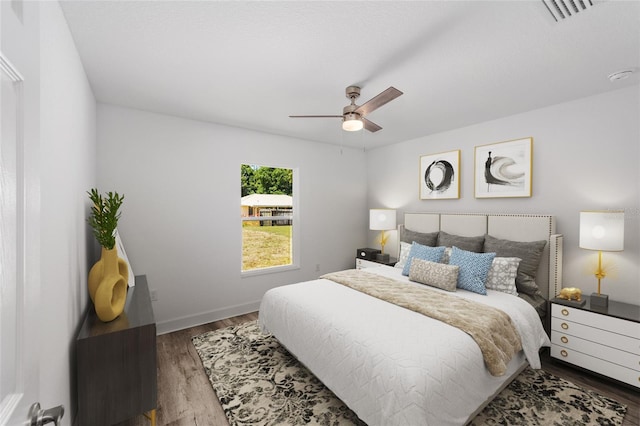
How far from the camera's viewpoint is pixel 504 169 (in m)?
3.29

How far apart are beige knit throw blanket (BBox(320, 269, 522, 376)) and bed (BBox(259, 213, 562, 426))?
0.03 meters

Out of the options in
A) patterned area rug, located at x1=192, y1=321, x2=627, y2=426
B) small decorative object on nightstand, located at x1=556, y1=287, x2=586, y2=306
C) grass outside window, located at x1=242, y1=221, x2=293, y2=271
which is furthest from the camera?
grass outside window, located at x1=242, y1=221, x2=293, y2=271

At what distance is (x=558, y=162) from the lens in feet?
9.53

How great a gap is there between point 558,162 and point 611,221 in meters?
0.84

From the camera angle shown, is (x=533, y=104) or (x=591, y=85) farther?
(x=533, y=104)

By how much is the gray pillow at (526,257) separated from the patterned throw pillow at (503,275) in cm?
11

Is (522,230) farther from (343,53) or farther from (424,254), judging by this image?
(343,53)

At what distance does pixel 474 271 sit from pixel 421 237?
3.54 ft

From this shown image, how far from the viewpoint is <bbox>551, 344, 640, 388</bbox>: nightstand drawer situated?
2139 mm

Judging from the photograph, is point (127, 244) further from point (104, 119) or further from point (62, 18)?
point (62, 18)

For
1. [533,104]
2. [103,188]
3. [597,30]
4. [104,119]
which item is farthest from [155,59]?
[533,104]

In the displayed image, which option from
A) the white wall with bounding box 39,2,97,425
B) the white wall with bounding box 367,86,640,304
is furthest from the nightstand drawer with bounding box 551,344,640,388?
the white wall with bounding box 39,2,97,425

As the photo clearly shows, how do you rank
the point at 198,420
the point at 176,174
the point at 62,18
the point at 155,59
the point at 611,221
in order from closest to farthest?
the point at 62,18
the point at 198,420
the point at 155,59
the point at 611,221
the point at 176,174

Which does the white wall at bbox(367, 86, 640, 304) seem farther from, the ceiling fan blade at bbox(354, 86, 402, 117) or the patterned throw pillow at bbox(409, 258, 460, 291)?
the ceiling fan blade at bbox(354, 86, 402, 117)
